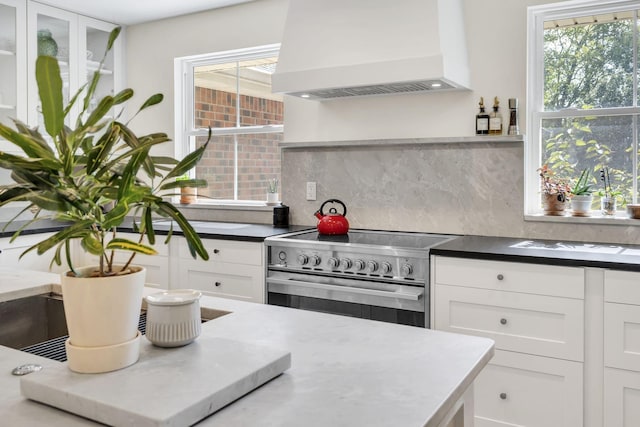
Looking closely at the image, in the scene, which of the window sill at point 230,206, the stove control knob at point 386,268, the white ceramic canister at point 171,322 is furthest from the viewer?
the window sill at point 230,206

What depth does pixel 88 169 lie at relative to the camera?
94cm

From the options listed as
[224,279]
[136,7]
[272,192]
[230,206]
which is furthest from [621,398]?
[136,7]

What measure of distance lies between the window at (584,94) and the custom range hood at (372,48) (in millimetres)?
439

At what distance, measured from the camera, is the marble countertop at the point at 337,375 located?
890 millimetres

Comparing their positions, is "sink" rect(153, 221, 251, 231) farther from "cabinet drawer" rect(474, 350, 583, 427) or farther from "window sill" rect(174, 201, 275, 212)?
"cabinet drawer" rect(474, 350, 583, 427)

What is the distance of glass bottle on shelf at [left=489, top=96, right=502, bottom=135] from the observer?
3018 mm

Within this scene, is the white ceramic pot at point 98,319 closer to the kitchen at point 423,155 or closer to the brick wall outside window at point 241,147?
the kitchen at point 423,155

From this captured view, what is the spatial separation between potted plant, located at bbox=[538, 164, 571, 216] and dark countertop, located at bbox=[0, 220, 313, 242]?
143 centimetres

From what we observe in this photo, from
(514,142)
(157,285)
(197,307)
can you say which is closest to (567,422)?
(514,142)

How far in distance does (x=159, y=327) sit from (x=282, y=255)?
6.34ft

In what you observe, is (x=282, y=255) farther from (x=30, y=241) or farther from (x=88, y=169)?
(x=88, y=169)

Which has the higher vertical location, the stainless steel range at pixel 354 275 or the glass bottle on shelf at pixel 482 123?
the glass bottle on shelf at pixel 482 123

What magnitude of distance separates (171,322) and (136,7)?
11.6 feet

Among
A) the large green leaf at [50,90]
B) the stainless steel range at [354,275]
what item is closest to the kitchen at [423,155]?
the stainless steel range at [354,275]
